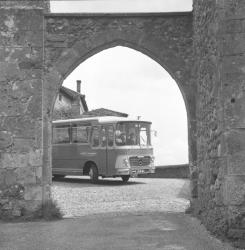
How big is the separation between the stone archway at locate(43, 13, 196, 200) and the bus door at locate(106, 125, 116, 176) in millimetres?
7657

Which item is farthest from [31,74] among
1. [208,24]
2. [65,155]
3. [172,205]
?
[65,155]

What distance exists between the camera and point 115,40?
8172 mm

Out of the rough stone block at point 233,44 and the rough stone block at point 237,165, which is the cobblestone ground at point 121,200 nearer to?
the rough stone block at point 237,165

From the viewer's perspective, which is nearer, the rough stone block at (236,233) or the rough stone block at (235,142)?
the rough stone block at (236,233)

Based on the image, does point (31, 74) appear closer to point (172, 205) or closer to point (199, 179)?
point (199, 179)

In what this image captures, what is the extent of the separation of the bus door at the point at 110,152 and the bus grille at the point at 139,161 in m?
0.60

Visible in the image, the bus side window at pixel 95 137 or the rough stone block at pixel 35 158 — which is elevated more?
the bus side window at pixel 95 137

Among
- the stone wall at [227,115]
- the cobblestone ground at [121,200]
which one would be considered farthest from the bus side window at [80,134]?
the stone wall at [227,115]

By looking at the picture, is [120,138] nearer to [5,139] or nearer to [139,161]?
[139,161]

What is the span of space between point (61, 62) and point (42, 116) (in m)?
0.99

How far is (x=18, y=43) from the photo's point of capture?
800 cm

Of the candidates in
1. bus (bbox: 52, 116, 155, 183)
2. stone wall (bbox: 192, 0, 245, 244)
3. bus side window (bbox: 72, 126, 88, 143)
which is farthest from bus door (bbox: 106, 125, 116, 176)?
stone wall (bbox: 192, 0, 245, 244)

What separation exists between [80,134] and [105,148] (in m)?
1.21

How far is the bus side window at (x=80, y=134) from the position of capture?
1645cm
